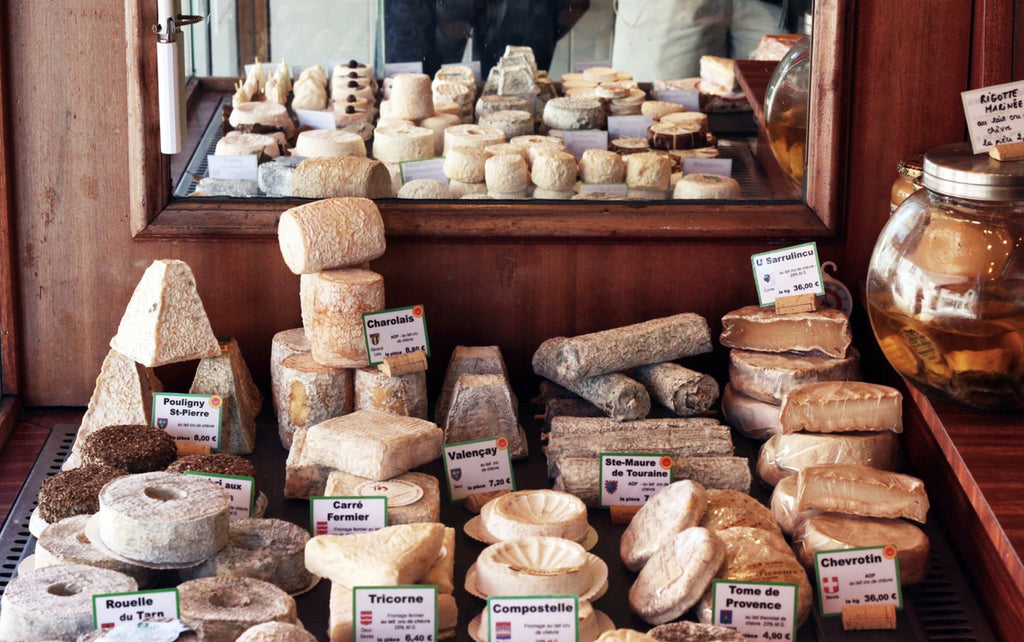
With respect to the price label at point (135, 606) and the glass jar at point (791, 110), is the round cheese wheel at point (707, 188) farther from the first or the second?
the price label at point (135, 606)

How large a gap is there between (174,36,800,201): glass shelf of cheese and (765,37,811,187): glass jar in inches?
2.4

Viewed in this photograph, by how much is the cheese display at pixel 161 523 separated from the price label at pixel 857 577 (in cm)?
80

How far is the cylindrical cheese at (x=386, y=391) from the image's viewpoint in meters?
2.06

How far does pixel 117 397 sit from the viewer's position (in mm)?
2072

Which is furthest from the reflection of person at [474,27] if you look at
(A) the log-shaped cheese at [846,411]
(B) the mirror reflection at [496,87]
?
(A) the log-shaped cheese at [846,411]

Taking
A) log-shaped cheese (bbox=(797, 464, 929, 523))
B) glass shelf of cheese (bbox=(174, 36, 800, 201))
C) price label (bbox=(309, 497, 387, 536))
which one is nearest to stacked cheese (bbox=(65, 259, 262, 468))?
glass shelf of cheese (bbox=(174, 36, 800, 201))

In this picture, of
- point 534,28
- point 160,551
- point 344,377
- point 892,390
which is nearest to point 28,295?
point 344,377

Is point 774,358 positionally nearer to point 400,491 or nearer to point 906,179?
point 906,179

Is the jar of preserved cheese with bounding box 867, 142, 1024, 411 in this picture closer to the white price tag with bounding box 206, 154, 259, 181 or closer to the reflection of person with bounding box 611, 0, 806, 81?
the reflection of person with bounding box 611, 0, 806, 81

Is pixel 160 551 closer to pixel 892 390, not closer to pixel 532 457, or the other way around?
pixel 532 457

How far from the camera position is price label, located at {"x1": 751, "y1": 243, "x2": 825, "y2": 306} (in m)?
2.12

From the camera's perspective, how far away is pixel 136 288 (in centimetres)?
214

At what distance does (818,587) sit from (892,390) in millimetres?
381

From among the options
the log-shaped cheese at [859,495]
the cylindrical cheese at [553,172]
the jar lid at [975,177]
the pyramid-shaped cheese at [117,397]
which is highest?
the jar lid at [975,177]
